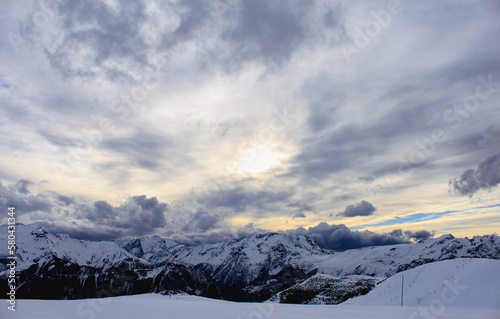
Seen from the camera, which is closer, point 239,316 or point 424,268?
point 239,316

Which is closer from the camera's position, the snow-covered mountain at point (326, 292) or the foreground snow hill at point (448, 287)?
the foreground snow hill at point (448, 287)

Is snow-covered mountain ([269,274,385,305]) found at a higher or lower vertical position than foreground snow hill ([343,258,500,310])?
lower

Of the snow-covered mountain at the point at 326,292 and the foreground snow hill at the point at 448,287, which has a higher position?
the foreground snow hill at the point at 448,287

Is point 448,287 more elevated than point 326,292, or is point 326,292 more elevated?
point 448,287

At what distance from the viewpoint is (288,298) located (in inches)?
2717

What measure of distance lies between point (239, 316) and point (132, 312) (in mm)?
6107

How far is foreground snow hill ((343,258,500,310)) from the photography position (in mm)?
35938

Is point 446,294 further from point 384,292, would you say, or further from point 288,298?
point 288,298

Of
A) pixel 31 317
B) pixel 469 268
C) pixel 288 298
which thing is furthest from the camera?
pixel 288 298

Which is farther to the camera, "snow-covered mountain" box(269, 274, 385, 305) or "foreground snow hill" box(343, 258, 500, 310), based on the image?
"snow-covered mountain" box(269, 274, 385, 305)

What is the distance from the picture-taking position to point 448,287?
41.5m

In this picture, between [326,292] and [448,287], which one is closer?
[448,287]

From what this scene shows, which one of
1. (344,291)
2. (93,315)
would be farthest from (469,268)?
(93,315)

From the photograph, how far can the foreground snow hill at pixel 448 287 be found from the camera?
35938 millimetres
